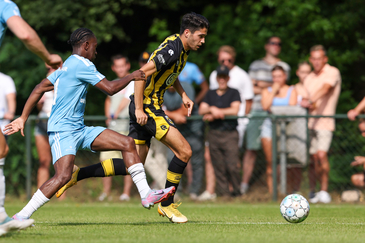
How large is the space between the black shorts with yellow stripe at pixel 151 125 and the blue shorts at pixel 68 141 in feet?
2.19

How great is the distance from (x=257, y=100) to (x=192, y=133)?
1.46m

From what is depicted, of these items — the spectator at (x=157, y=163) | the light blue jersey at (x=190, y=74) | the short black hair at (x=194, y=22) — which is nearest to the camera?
the short black hair at (x=194, y=22)

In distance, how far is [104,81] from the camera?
5.49 meters

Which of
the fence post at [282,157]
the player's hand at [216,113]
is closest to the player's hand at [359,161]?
the fence post at [282,157]

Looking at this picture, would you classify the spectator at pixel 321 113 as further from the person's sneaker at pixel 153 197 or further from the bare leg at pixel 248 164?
the person's sneaker at pixel 153 197

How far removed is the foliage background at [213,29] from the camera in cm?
1203

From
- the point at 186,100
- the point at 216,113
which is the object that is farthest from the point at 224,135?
the point at 186,100

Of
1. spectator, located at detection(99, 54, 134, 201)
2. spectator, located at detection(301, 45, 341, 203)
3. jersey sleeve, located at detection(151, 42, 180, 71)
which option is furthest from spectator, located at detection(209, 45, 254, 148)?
jersey sleeve, located at detection(151, 42, 180, 71)

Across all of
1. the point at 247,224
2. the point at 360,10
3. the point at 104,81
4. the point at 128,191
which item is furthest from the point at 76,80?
the point at 360,10

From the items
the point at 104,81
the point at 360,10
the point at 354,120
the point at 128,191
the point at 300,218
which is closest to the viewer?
the point at 104,81

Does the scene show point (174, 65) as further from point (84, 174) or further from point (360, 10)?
point (360, 10)

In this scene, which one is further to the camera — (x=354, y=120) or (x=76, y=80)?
(x=354, y=120)

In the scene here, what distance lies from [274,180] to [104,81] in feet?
16.3

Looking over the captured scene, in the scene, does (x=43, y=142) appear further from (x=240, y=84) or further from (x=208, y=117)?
(x=240, y=84)
